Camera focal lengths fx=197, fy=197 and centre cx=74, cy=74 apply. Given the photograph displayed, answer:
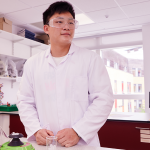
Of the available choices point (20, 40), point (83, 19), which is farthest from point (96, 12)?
point (20, 40)

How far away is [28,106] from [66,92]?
0.27m

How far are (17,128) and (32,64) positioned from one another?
197cm

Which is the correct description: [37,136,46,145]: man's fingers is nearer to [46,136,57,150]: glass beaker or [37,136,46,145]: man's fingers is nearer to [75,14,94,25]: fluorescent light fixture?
[46,136,57,150]: glass beaker

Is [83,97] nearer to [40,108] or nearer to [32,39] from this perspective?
[40,108]

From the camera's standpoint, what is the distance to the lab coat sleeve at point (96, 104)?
115 cm

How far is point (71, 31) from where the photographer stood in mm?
1262

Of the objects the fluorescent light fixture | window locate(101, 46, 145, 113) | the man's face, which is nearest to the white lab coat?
the man's face

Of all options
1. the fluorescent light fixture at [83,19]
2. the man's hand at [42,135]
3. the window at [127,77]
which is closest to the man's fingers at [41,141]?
the man's hand at [42,135]

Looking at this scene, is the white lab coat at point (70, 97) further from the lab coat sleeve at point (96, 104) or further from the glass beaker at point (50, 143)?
the glass beaker at point (50, 143)

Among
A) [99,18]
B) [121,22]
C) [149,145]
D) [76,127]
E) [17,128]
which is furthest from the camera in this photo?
[121,22]

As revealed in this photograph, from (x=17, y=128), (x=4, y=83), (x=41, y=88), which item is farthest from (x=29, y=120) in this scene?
(x=4, y=83)

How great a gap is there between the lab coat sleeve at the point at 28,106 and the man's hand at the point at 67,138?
0.58 feet

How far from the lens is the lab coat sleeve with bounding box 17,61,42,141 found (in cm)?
122

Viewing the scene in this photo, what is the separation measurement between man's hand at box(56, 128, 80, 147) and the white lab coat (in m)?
0.04
